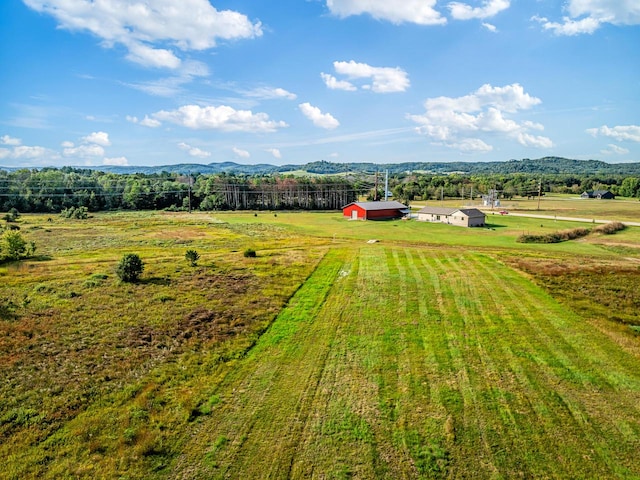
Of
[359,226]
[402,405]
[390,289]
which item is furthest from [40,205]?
[402,405]

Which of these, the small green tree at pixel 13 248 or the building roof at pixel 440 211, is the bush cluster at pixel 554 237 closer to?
the building roof at pixel 440 211

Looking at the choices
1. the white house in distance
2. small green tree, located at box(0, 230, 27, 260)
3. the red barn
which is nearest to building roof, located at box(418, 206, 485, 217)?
the white house in distance

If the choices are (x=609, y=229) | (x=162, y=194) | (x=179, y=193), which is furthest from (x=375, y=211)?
(x=162, y=194)

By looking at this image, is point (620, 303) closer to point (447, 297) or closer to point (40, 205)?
point (447, 297)

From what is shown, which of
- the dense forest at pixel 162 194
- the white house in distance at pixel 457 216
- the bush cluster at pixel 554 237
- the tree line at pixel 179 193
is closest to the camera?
the bush cluster at pixel 554 237

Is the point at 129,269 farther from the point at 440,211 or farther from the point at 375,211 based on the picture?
the point at 440,211

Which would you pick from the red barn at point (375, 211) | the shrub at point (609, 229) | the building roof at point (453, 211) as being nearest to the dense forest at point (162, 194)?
the red barn at point (375, 211)

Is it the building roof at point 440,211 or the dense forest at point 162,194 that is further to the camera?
the dense forest at point 162,194
